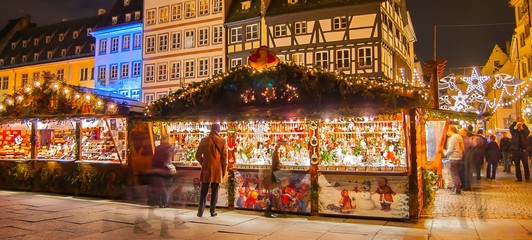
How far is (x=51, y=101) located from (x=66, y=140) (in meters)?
1.25

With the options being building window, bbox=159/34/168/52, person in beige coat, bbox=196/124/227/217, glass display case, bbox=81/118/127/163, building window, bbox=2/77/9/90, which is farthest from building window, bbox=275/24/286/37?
building window, bbox=2/77/9/90

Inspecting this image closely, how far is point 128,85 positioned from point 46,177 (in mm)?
22892

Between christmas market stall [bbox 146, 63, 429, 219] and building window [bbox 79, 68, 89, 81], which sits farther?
building window [bbox 79, 68, 89, 81]

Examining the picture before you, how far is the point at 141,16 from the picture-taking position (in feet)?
113

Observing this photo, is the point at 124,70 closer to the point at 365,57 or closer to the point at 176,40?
the point at 176,40

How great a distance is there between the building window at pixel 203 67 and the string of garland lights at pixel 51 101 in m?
18.1

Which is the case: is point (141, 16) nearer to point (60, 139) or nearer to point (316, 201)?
point (60, 139)

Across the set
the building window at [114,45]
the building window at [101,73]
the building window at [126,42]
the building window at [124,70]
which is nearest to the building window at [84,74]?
the building window at [101,73]

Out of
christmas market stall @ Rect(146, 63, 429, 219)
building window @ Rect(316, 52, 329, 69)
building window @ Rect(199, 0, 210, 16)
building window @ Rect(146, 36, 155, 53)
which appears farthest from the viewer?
building window @ Rect(146, 36, 155, 53)

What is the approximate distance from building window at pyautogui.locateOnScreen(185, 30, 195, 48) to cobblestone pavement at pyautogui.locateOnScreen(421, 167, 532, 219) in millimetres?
23208

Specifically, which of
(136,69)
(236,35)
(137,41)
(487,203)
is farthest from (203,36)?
(487,203)

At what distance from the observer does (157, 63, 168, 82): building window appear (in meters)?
32.5

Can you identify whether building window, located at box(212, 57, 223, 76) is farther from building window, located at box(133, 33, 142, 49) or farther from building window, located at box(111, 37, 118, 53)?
building window, located at box(111, 37, 118, 53)

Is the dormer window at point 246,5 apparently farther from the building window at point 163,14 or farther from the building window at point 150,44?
the building window at point 150,44
